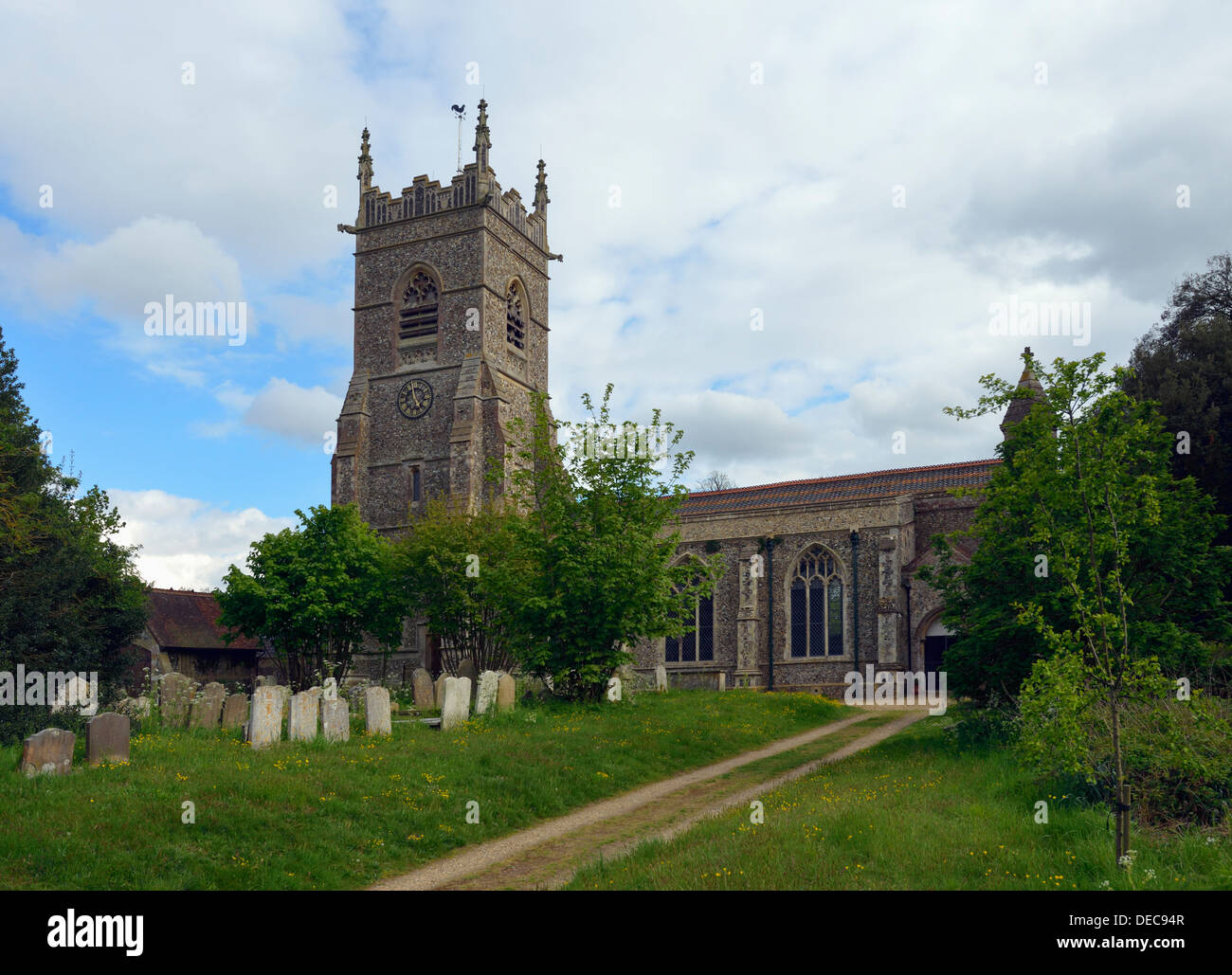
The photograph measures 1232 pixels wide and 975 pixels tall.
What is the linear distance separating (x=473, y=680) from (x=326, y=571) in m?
9.37

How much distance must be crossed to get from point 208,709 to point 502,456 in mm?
19388

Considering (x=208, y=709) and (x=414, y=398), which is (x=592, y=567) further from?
(x=414, y=398)

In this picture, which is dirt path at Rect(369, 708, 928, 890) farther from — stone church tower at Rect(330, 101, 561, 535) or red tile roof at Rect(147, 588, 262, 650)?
red tile roof at Rect(147, 588, 262, 650)

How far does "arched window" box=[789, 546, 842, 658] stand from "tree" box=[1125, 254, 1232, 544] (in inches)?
506

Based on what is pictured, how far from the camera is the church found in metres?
32.8

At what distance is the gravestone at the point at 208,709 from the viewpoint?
15109mm

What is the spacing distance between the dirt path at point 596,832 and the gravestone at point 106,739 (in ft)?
15.1

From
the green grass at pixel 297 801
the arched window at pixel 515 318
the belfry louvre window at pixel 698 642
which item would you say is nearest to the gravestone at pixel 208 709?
the green grass at pixel 297 801

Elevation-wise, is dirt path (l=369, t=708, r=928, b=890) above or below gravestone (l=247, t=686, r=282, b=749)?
below

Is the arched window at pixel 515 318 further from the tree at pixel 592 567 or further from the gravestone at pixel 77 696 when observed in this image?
the gravestone at pixel 77 696

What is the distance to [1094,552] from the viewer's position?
9078mm

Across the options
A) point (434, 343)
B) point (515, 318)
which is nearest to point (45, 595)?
point (434, 343)

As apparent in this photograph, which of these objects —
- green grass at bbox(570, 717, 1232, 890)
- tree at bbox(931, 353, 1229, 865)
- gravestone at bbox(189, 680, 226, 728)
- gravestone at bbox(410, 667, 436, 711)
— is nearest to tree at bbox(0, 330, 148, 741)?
gravestone at bbox(189, 680, 226, 728)

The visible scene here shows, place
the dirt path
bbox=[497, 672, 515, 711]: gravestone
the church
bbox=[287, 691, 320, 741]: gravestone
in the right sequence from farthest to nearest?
the church → bbox=[497, 672, 515, 711]: gravestone → bbox=[287, 691, 320, 741]: gravestone → the dirt path
